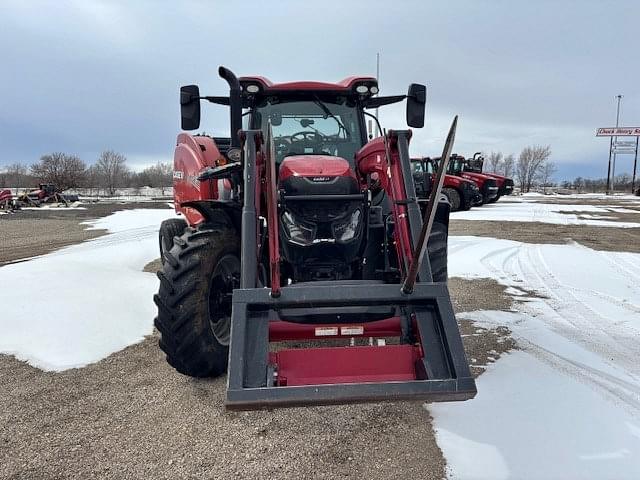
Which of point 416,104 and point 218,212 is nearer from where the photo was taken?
point 218,212

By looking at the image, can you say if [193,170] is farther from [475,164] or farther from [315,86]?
[475,164]

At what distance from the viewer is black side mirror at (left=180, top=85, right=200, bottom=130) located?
407cm

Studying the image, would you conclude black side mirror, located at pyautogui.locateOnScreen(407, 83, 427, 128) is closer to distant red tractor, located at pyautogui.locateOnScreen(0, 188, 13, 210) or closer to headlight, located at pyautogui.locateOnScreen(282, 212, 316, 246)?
headlight, located at pyautogui.locateOnScreen(282, 212, 316, 246)

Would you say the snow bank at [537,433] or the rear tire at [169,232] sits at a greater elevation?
the rear tire at [169,232]

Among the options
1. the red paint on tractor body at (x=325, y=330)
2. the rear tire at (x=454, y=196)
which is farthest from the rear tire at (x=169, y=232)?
the rear tire at (x=454, y=196)

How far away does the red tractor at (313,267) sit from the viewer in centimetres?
246

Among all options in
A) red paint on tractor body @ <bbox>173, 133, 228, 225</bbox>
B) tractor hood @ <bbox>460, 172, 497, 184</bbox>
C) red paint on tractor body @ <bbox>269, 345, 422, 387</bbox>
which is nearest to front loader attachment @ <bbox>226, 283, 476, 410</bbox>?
red paint on tractor body @ <bbox>269, 345, 422, 387</bbox>

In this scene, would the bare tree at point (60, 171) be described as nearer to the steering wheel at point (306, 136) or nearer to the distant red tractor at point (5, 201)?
the distant red tractor at point (5, 201)

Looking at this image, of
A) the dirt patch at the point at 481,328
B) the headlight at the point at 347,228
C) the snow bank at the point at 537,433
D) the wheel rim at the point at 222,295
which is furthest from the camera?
the dirt patch at the point at 481,328

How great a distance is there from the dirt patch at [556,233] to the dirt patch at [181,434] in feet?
29.2

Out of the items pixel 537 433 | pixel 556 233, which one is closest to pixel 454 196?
pixel 556 233

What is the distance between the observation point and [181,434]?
2.82 metres

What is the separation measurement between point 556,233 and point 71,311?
12.1 m

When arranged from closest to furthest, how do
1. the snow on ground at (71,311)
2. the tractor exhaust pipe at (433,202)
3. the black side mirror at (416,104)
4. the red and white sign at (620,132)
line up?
the tractor exhaust pipe at (433,202), the snow on ground at (71,311), the black side mirror at (416,104), the red and white sign at (620,132)
